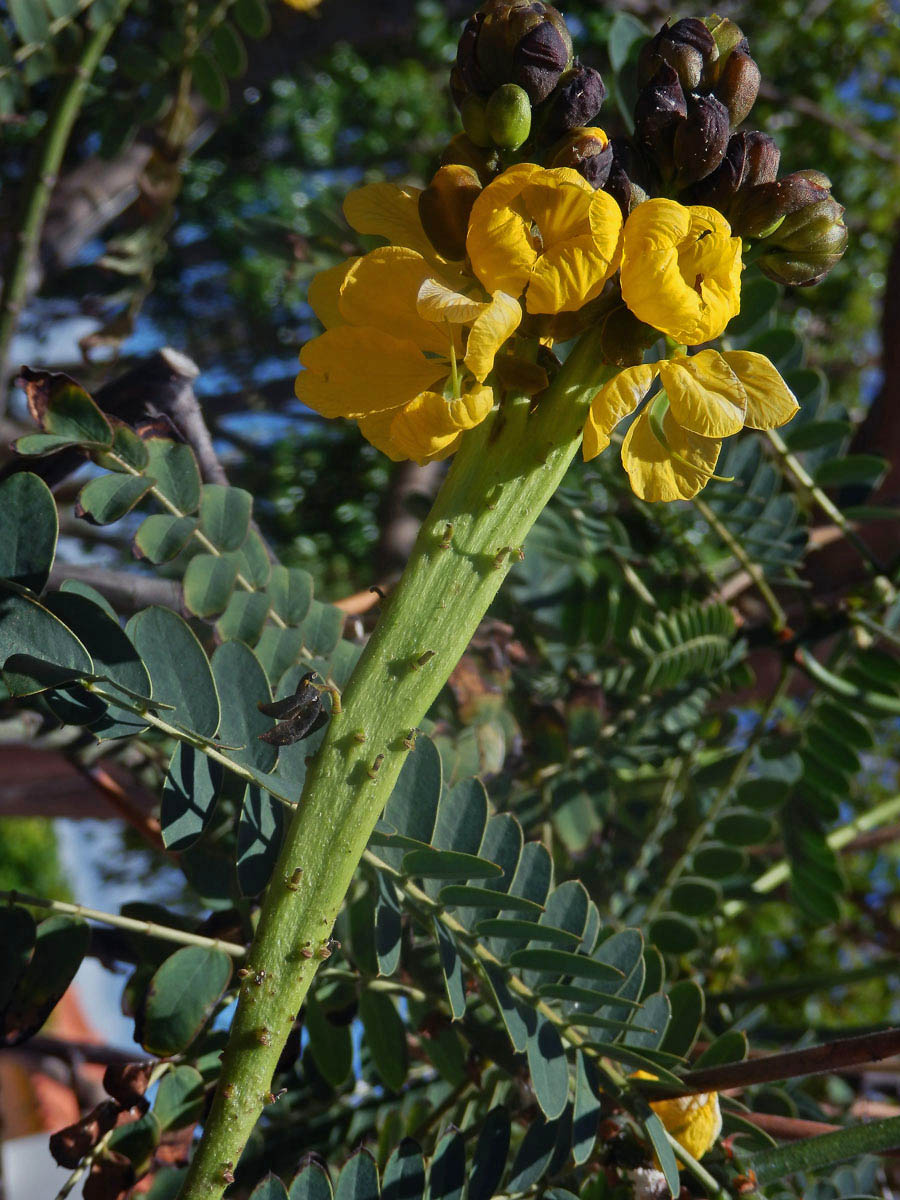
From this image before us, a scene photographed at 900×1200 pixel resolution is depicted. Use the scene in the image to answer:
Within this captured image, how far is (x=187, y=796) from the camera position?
1.35 ft

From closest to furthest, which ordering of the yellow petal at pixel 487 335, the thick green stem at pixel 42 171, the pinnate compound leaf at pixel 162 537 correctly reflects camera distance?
1. the yellow petal at pixel 487 335
2. the pinnate compound leaf at pixel 162 537
3. the thick green stem at pixel 42 171

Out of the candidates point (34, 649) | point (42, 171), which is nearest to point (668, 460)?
point (34, 649)

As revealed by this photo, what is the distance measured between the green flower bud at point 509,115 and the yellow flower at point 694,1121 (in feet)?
1.32

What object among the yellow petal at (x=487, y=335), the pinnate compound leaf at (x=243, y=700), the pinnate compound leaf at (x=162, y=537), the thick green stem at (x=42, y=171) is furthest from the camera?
the thick green stem at (x=42, y=171)

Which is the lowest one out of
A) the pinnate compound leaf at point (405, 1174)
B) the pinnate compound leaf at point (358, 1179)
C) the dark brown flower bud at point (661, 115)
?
the pinnate compound leaf at point (405, 1174)

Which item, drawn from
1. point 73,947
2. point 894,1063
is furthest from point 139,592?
point 894,1063

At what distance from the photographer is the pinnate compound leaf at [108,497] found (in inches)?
19.3

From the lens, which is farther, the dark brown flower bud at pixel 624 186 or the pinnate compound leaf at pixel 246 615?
the pinnate compound leaf at pixel 246 615

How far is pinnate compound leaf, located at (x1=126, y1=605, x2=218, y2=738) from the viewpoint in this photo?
413 millimetres

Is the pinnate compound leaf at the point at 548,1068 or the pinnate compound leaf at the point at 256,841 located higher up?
the pinnate compound leaf at the point at 256,841

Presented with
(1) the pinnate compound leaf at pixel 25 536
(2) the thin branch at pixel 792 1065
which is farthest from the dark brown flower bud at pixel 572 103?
(2) the thin branch at pixel 792 1065

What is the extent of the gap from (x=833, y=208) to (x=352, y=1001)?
0.42 metres

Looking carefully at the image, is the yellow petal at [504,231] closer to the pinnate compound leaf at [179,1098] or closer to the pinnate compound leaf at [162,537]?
the pinnate compound leaf at [162,537]

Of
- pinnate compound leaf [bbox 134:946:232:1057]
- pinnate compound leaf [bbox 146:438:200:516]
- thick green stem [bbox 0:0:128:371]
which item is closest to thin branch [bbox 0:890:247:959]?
pinnate compound leaf [bbox 134:946:232:1057]
